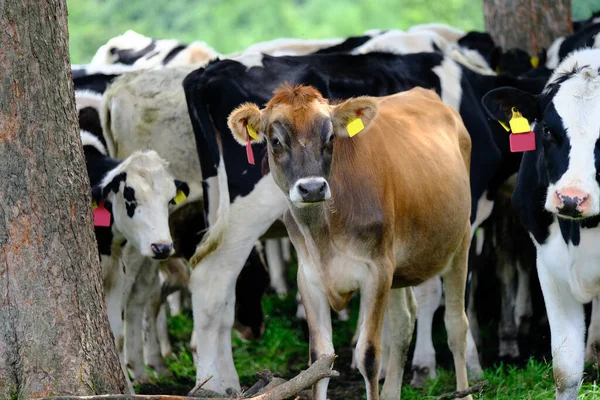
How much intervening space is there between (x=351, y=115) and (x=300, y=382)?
1.60m

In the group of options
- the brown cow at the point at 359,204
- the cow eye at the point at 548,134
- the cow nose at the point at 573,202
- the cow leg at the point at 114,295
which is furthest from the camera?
the cow leg at the point at 114,295

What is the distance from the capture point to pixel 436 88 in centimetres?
866

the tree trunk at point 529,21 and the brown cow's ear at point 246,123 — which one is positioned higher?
the tree trunk at point 529,21

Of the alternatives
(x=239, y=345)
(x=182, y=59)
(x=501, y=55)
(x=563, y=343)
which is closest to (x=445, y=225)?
(x=563, y=343)

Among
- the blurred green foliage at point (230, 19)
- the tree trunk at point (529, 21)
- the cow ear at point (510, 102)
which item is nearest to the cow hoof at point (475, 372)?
the cow ear at point (510, 102)

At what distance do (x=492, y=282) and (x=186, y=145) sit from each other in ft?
10.7

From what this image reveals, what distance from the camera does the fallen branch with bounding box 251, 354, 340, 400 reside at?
4930 millimetres

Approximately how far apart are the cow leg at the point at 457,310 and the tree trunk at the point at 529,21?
4.66 metres

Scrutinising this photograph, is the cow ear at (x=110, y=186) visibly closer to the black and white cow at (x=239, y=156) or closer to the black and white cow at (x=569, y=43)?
the black and white cow at (x=239, y=156)

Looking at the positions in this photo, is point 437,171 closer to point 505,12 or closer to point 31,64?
point 31,64

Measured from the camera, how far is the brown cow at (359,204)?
225 inches

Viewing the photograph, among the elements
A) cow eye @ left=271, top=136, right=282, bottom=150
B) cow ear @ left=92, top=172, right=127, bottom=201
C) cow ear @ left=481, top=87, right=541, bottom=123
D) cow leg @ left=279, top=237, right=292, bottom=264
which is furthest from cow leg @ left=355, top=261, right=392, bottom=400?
cow leg @ left=279, top=237, right=292, bottom=264

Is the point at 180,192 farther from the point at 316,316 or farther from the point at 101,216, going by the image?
the point at 316,316

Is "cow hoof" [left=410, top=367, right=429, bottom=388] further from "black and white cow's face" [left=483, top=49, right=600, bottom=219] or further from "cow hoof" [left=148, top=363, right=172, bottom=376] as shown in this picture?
"black and white cow's face" [left=483, top=49, right=600, bottom=219]
